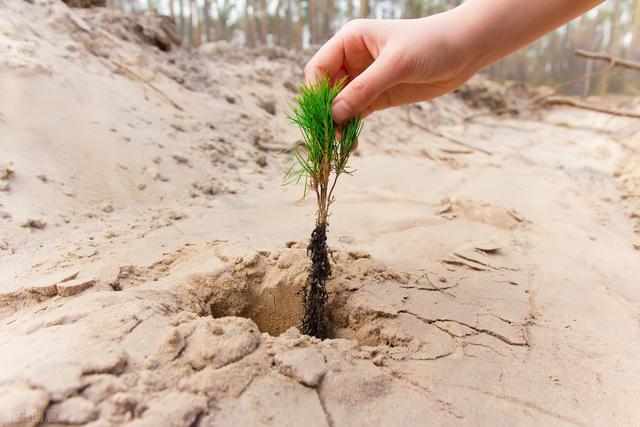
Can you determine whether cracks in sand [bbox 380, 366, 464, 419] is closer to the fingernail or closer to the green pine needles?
the green pine needles

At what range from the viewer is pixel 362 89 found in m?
1.57

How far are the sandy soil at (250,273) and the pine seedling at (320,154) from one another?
0.50 ft

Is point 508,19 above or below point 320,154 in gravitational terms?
above

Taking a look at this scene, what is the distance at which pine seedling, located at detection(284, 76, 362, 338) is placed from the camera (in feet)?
5.19

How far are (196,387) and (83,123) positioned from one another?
9.28 feet

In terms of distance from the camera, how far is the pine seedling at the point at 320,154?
5.19 ft

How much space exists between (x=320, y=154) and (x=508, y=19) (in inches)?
36.9

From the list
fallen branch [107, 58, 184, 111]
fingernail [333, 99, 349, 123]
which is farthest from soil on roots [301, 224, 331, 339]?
fallen branch [107, 58, 184, 111]

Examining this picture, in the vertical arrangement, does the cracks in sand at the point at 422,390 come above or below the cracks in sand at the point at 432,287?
below

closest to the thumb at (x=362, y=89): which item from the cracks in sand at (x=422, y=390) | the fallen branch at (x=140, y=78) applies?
the cracks in sand at (x=422, y=390)

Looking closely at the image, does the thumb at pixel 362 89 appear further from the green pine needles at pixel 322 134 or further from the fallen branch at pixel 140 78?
the fallen branch at pixel 140 78

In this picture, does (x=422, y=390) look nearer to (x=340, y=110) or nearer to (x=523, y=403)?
(x=523, y=403)

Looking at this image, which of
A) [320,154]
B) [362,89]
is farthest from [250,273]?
[362,89]

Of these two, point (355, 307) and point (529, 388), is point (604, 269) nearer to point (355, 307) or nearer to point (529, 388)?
point (529, 388)
